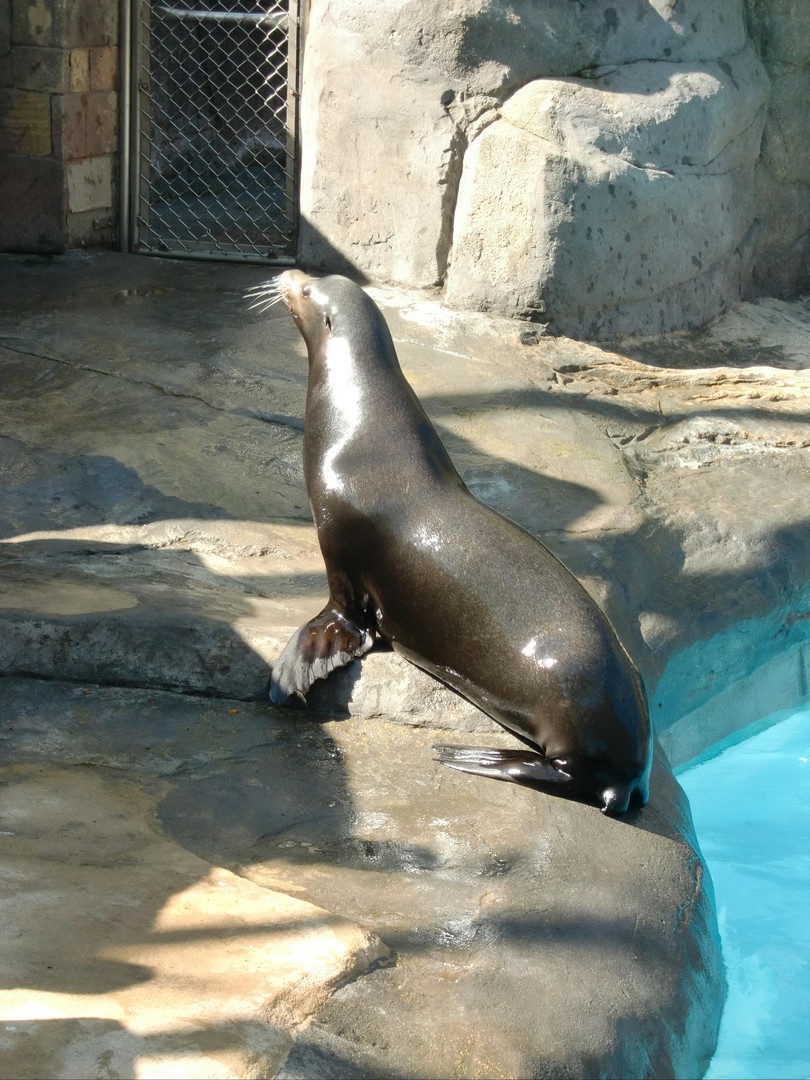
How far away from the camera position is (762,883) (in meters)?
3.96

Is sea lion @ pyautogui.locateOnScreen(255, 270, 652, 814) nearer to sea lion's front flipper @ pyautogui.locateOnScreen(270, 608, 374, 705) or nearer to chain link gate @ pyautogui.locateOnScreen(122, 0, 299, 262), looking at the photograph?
sea lion's front flipper @ pyautogui.locateOnScreen(270, 608, 374, 705)

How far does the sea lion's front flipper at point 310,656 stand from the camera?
362cm

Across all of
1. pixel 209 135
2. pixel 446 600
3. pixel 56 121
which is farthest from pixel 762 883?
pixel 209 135

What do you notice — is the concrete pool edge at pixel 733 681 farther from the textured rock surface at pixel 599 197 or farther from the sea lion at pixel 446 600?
the textured rock surface at pixel 599 197

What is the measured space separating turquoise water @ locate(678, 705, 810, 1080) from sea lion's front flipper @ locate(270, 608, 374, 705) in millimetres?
1312

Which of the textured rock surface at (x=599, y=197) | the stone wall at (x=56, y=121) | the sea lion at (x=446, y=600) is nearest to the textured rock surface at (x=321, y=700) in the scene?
the sea lion at (x=446, y=600)

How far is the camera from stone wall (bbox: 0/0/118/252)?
701 centimetres

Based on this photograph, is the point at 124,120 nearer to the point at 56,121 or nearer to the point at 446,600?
the point at 56,121

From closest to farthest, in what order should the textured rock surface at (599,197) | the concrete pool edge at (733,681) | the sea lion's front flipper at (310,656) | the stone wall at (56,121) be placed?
the sea lion's front flipper at (310,656)
the concrete pool edge at (733,681)
the textured rock surface at (599,197)
the stone wall at (56,121)

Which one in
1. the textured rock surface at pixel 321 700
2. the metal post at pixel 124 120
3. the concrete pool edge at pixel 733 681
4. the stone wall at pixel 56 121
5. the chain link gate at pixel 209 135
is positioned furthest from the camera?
the chain link gate at pixel 209 135

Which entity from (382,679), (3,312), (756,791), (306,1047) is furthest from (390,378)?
(3,312)

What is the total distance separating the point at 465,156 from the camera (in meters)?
6.68

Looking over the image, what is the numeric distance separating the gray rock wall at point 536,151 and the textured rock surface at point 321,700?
1.03ft

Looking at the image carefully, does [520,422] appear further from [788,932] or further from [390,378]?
[788,932]
